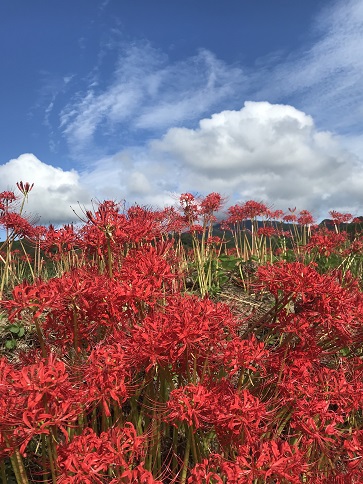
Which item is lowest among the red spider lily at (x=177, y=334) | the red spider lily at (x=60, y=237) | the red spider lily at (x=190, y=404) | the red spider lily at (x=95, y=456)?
the red spider lily at (x=95, y=456)

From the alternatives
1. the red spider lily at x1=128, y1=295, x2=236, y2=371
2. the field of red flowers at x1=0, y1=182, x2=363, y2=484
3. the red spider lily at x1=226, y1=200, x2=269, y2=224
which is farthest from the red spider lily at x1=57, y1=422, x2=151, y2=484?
the red spider lily at x1=226, y1=200, x2=269, y2=224

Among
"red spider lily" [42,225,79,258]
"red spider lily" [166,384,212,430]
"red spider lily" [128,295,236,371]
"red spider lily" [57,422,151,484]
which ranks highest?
"red spider lily" [42,225,79,258]

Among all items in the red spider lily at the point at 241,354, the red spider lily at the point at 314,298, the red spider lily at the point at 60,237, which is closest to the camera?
the red spider lily at the point at 241,354

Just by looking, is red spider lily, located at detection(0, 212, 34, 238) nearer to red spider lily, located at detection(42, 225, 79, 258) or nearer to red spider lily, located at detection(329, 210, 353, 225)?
red spider lily, located at detection(42, 225, 79, 258)

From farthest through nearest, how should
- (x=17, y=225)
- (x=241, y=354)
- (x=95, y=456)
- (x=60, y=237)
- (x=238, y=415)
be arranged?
(x=17, y=225), (x=60, y=237), (x=241, y=354), (x=238, y=415), (x=95, y=456)

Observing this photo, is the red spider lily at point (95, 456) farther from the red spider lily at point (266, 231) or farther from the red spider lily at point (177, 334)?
the red spider lily at point (266, 231)

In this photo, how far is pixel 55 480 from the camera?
2162 mm

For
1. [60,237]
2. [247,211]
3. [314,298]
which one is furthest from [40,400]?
[247,211]

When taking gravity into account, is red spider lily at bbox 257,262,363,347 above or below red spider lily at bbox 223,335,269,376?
above

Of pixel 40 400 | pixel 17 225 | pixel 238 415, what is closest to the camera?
pixel 40 400

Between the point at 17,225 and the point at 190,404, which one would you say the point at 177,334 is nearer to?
the point at 190,404

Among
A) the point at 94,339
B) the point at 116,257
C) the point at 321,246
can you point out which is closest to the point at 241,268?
the point at 321,246

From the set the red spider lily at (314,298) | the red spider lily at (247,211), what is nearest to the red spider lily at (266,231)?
the red spider lily at (247,211)

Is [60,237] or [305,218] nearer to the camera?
[60,237]
